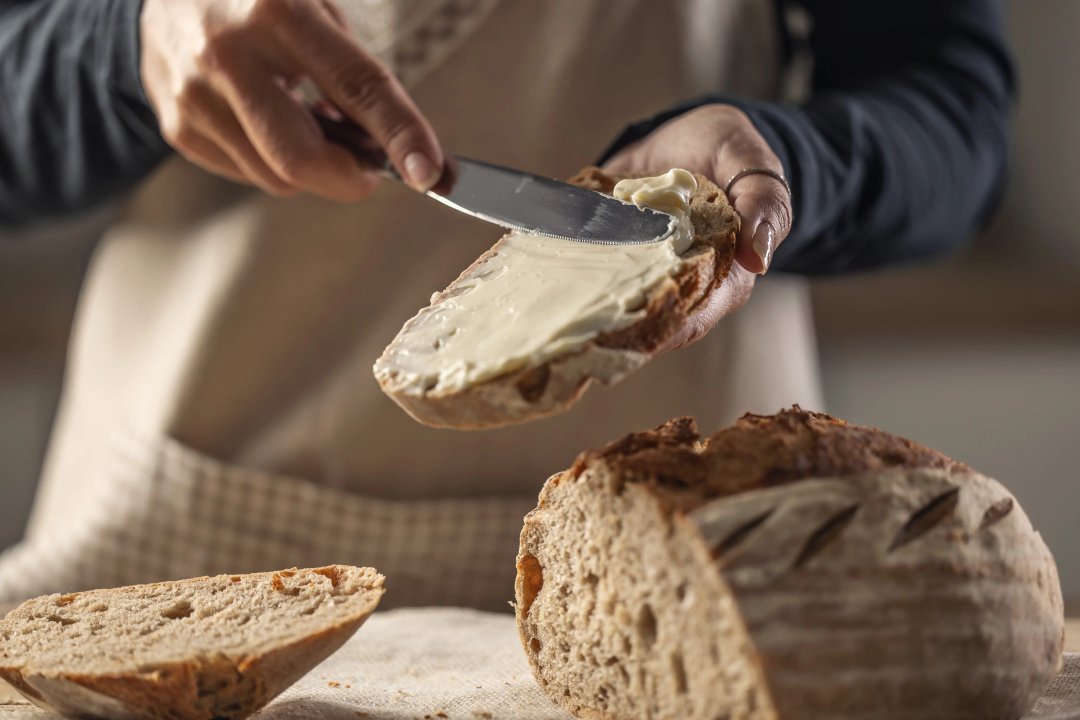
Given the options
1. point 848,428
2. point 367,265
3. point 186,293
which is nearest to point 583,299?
point 848,428

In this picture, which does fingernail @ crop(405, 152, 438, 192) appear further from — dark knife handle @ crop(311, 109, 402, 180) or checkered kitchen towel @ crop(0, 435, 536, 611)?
checkered kitchen towel @ crop(0, 435, 536, 611)

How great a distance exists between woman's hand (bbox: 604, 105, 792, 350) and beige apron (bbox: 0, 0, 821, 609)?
0.55 m

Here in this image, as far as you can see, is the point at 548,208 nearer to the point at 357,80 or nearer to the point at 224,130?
the point at 357,80

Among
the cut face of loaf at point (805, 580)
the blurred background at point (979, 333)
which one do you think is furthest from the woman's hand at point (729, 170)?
the blurred background at point (979, 333)

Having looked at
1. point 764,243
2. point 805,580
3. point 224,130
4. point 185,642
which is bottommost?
point 185,642

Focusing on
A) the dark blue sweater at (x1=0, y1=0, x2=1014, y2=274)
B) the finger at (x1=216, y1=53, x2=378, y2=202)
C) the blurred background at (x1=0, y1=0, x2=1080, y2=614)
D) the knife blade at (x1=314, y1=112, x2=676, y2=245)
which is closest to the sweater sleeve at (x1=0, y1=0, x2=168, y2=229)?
the dark blue sweater at (x1=0, y1=0, x2=1014, y2=274)

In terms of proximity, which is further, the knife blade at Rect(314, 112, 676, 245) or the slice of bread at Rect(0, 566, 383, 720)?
the knife blade at Rect(314, 112, 676, 245)

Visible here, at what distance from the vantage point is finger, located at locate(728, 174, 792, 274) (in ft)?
4.98

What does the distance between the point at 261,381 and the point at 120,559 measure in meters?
0.51

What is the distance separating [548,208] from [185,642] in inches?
30.7

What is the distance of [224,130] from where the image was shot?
1.96 metres

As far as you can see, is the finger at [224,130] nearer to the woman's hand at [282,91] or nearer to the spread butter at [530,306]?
the woman's hand at [282,91]

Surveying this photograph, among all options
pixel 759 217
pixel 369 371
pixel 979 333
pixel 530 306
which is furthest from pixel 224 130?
pixel 979 333

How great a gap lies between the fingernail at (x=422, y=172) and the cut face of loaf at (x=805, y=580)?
22.1 inches
